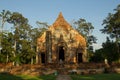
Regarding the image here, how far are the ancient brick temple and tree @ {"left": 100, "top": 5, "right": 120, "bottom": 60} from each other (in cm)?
1257

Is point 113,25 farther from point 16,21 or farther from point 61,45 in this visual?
point 16,21

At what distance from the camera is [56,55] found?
144 ft

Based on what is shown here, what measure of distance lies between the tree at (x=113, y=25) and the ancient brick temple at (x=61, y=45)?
12.6 metres

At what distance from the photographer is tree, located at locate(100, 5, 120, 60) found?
53638mm

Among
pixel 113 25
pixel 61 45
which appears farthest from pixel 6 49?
pixel 113 25

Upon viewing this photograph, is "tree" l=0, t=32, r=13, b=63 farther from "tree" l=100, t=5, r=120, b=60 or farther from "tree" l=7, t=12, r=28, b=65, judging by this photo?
"tree" l=100, t=5, r=120, b=60

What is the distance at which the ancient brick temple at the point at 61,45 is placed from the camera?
145 feet

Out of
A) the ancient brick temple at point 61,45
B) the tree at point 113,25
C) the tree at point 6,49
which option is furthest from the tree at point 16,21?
the tree at point 113,25

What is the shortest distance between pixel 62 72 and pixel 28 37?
32.7m

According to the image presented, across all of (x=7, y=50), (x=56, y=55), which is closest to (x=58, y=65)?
(x=56, y=55)

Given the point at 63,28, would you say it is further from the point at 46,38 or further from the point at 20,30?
the point at 20,30

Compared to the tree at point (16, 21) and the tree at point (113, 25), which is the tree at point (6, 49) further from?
the tree at point (113, 25)

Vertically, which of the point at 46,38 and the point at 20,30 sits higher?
the point at 20,30

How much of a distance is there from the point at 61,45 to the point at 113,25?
1656cm
